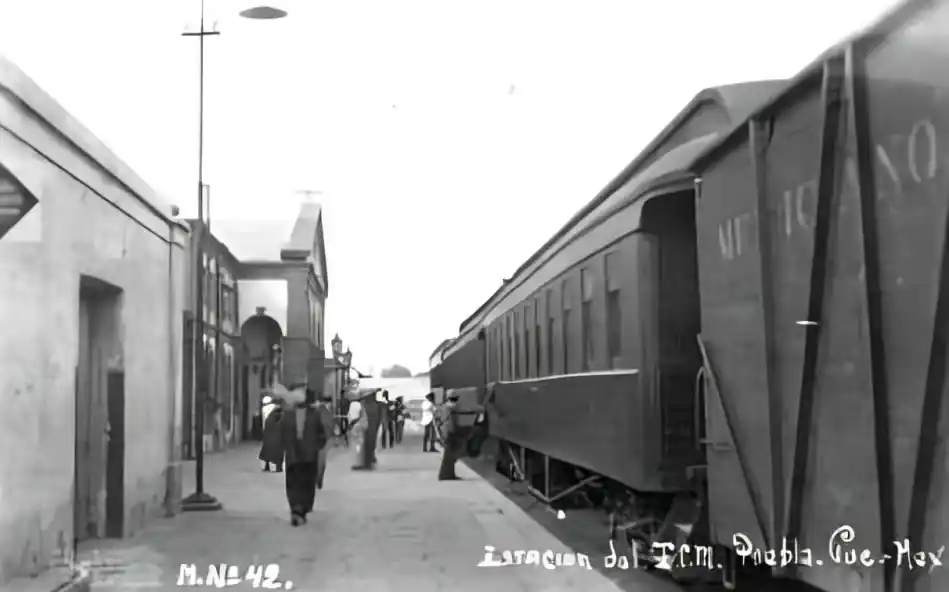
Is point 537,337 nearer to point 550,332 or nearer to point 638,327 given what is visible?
point 550,332

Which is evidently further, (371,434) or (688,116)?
(371,434)

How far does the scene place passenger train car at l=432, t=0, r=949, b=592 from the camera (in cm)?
353

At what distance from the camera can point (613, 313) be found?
28.4ft

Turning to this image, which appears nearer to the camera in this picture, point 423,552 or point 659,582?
point 659,582

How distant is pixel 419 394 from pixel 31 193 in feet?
166

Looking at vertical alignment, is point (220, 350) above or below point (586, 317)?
above

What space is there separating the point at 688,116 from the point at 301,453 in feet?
21.3

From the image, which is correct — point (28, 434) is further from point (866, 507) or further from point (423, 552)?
point (866, 507)

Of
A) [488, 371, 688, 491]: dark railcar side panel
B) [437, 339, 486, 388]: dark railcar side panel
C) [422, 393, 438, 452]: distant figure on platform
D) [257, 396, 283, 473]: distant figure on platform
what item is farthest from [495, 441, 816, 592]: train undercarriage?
[422, 393, 438, 452]: distant figure on platform

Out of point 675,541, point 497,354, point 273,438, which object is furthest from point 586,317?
point 497,354

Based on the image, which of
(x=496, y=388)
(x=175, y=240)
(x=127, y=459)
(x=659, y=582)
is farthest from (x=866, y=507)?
(x=496, y=388)

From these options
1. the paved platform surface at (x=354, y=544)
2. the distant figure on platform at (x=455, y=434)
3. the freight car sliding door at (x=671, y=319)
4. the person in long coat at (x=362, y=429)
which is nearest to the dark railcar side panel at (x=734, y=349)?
the freight car sliding door at (x=671, y=319)

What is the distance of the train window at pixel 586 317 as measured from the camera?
9391 millimetres

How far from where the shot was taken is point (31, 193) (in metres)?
7.91
